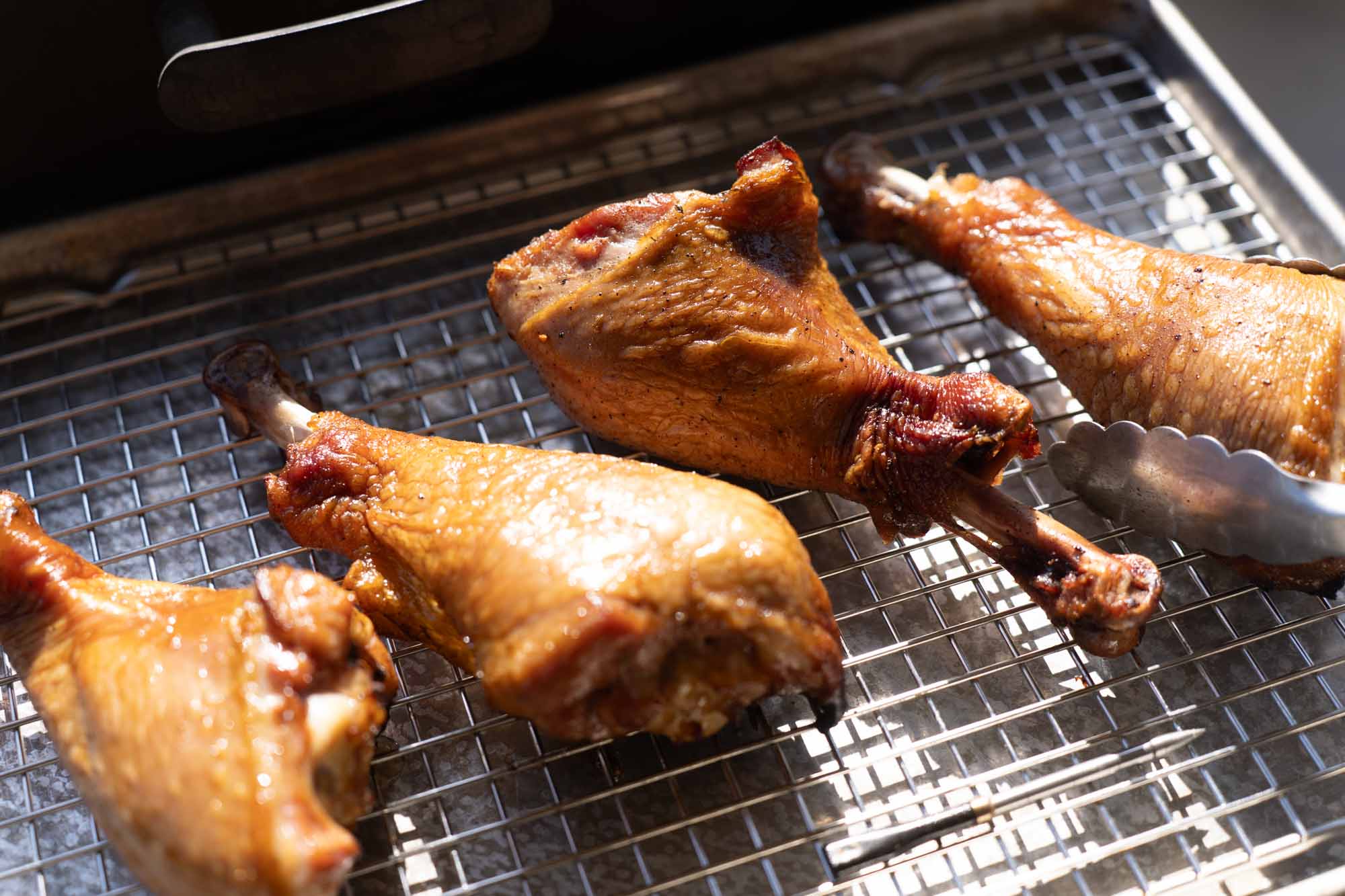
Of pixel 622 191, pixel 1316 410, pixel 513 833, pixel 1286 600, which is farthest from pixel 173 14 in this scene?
pixel 1286 600

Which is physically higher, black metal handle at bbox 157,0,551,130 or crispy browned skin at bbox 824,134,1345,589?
black metal handle at bbox 157,0,551,130

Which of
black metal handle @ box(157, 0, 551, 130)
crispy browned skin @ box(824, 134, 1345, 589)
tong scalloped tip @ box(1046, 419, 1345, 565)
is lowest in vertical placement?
tong scalloped tip @ box(1046, 419, 1345, 565)

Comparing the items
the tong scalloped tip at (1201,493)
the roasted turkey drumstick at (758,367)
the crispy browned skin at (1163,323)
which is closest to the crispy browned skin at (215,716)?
the roasted turkey drumstick at (758,367)

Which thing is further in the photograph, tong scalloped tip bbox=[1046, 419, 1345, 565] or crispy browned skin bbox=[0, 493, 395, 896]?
tong scalloped tip bbox=[1046, 419, 1345, 565]

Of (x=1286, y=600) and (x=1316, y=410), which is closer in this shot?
(x=1316, y=410)

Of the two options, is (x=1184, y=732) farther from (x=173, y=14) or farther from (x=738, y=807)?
(x=173, y=14)

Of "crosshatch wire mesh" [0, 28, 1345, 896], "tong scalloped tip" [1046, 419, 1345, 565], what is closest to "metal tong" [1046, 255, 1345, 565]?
"tong scalloped tip" [1046, 419, 1345, 565]

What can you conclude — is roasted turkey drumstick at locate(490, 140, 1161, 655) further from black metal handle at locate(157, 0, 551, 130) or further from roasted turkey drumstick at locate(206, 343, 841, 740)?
black metal handle at locate(157, 0, 551, 130)
